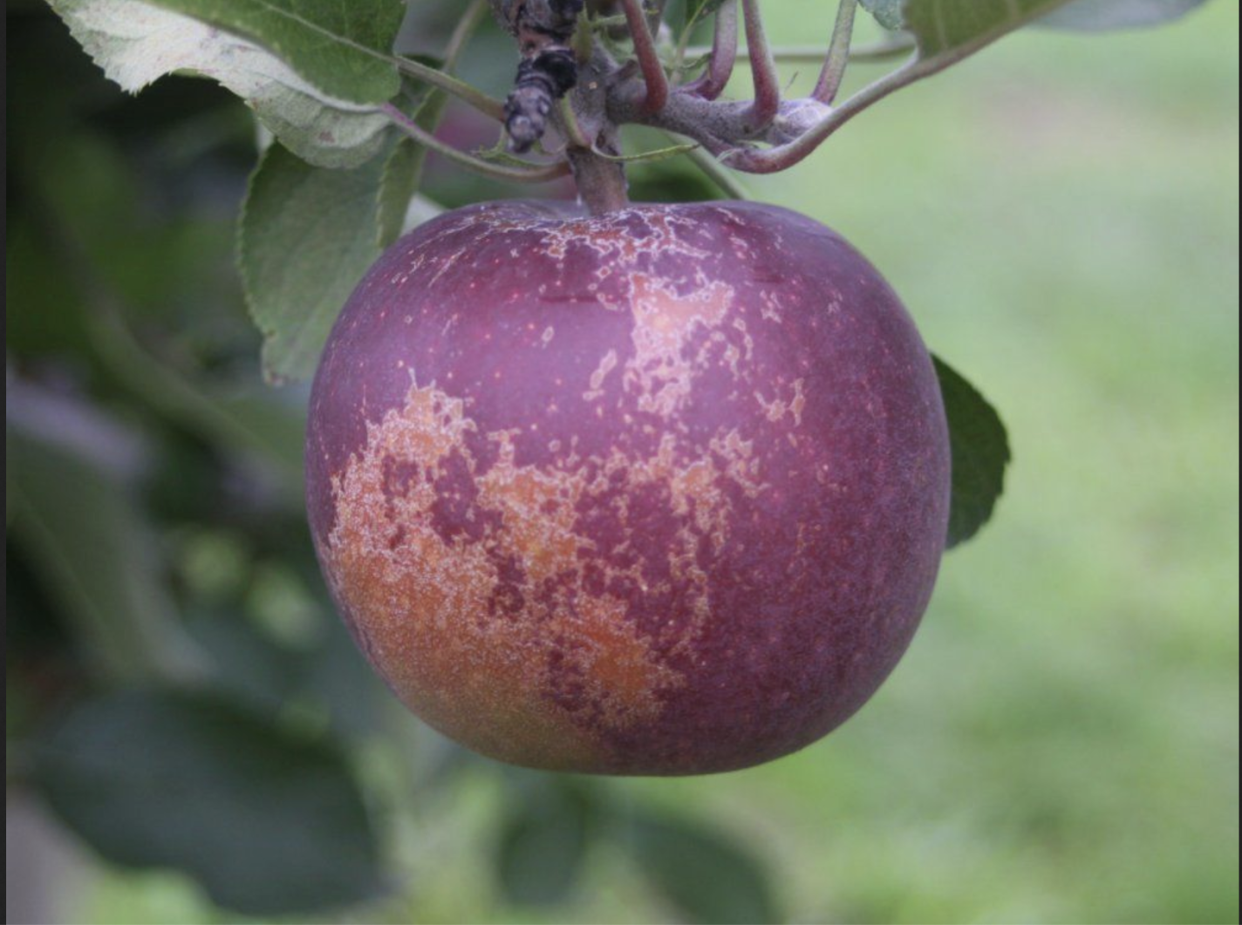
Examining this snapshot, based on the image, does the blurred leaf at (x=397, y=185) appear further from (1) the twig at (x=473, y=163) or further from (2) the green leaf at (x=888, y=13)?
(2) the green leaf at (x=888, y=13)

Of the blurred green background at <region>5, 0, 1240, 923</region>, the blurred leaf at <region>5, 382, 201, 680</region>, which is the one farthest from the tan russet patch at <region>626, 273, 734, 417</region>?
the blurred leaf at <region>5, 382, 201, 680</region>

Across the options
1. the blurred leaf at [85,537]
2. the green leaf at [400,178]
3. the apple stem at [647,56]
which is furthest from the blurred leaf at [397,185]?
the blurred leaf at [85,537]

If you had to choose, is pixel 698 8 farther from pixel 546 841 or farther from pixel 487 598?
pixel 546 841

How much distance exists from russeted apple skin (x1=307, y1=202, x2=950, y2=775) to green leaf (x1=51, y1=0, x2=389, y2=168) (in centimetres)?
7

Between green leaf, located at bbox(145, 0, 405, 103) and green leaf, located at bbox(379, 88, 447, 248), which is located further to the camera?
green leaf, located at bbox(379, 88, 447, 248)

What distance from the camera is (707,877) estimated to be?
2084mm

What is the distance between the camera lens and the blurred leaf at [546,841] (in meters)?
1.98

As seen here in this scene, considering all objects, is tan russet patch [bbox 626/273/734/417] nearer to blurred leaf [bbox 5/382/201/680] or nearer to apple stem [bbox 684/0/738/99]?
apple stem [bbox 684/0/738/99]

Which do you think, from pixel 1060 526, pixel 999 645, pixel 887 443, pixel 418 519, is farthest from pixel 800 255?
pixel 1060 526

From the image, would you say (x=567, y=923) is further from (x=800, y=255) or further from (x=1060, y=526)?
(x=800, y=255)

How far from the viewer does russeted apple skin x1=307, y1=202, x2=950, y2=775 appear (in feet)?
2.13

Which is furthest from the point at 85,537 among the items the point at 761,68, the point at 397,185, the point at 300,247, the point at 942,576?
the point at 942,576

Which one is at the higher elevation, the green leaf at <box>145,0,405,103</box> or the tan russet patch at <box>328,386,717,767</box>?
the green leaf at <box>145,0,405,103</box>

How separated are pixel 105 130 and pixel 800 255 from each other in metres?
1.11
